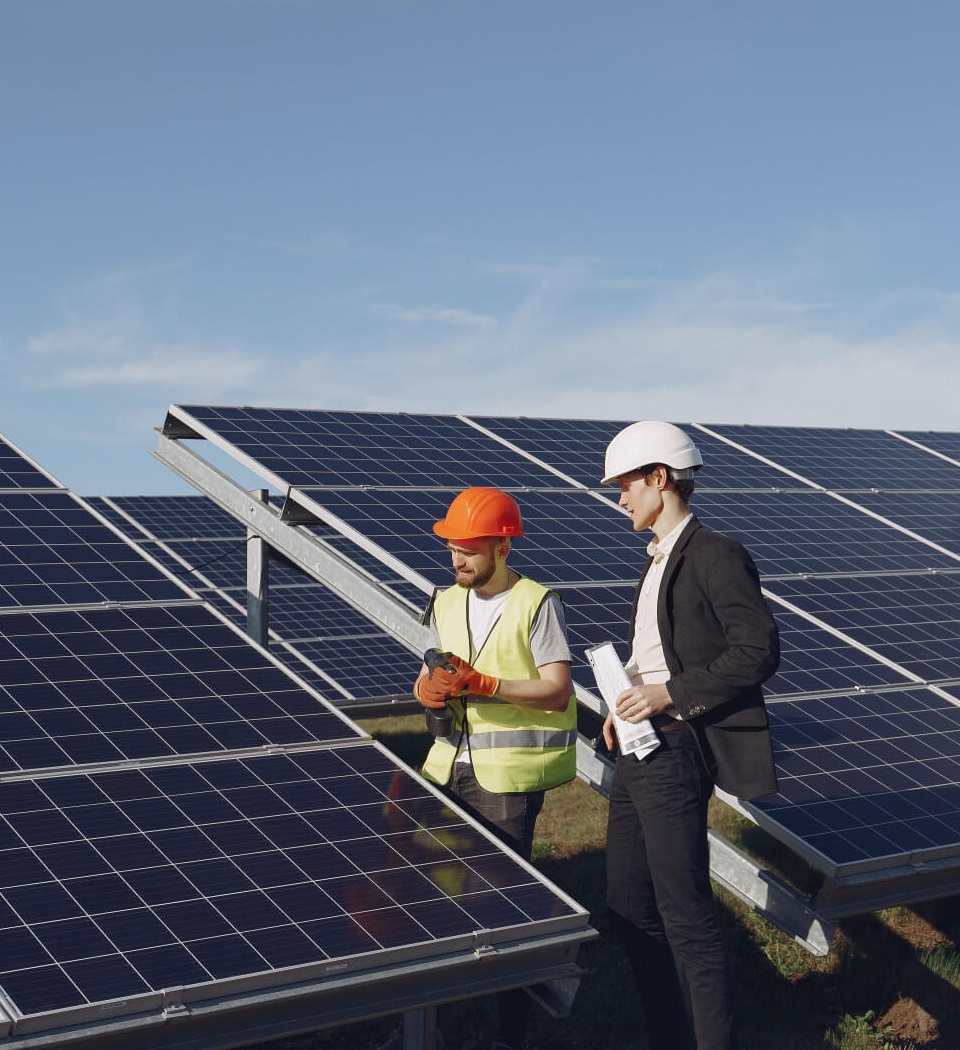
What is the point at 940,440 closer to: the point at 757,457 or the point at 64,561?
the point at 757,457

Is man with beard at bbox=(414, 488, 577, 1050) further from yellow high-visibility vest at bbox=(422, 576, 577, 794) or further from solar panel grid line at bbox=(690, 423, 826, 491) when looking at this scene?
solar panel grid line at bbox=(690, 423, 826, 491)

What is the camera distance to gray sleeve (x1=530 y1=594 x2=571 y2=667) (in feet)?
22.1

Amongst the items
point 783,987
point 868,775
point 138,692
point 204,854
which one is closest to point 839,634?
point 868,775

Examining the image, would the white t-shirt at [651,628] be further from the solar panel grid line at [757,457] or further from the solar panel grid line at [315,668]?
the solar panel grid line at [315,668]

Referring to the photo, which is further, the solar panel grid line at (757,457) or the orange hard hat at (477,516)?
the solar panel grid line at (757,457)

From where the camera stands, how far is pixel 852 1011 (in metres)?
9.14

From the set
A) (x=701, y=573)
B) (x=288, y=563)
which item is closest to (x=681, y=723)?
(x=701, y=573)

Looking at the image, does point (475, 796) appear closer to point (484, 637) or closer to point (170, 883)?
point (484, 637)

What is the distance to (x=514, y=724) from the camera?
687 centimetres

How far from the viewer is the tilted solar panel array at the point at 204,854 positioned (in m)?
5.20

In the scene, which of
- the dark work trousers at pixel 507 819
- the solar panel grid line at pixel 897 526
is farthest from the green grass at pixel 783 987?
the solar panel grid line at pixel 897 526

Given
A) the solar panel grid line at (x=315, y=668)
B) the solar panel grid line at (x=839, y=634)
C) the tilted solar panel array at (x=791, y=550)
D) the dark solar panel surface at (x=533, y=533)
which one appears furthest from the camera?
the solar panel grid line at (x=315, y=668)

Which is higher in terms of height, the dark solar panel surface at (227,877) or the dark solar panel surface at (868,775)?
the dark solar panel surface at (227,877)

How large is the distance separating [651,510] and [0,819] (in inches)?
124
